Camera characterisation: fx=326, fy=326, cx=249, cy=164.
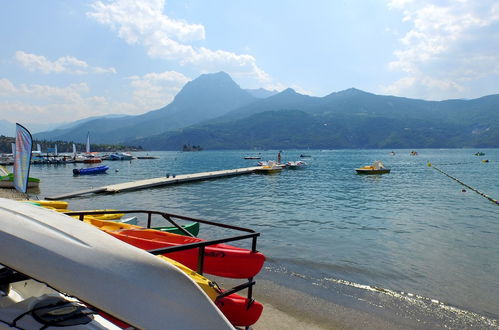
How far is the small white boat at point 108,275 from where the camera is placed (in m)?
2.50

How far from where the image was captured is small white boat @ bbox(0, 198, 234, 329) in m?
2.50

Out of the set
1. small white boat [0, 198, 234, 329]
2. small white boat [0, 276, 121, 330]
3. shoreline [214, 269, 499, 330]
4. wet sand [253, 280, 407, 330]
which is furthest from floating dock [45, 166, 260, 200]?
small white boat [0, 198, 234, 329]

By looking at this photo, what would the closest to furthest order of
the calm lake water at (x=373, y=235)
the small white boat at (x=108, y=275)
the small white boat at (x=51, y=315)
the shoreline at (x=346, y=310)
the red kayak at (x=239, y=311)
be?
the small white boat at (x=108, y=275) → the small white boat at (x=51, y=315) → the red kayak at (x=239, y=311) → the shoreline at (x=346, y=310) → the calm lake water at (x=373, y=235)

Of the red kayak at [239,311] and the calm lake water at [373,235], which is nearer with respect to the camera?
the red kayak at [239,311]

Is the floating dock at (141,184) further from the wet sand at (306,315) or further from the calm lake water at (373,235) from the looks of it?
the wet sand at (306,315)

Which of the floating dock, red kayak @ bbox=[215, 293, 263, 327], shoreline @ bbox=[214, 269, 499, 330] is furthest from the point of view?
the floating dock

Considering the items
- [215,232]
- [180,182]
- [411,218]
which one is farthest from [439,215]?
[180,182]

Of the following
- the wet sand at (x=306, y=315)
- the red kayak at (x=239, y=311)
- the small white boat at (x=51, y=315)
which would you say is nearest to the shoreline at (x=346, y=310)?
the wet sand at (x=306, y=315)

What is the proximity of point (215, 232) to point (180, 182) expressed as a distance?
88.4 feet

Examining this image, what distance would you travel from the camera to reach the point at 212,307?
9.29ft

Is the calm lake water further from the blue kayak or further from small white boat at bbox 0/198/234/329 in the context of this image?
the blue kayak

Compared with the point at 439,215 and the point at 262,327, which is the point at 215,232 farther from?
the point at 439,215

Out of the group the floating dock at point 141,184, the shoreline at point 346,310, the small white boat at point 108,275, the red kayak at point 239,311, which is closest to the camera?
the small white boat at point 108,275

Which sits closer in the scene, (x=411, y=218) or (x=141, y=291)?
(x=141, y=291)
